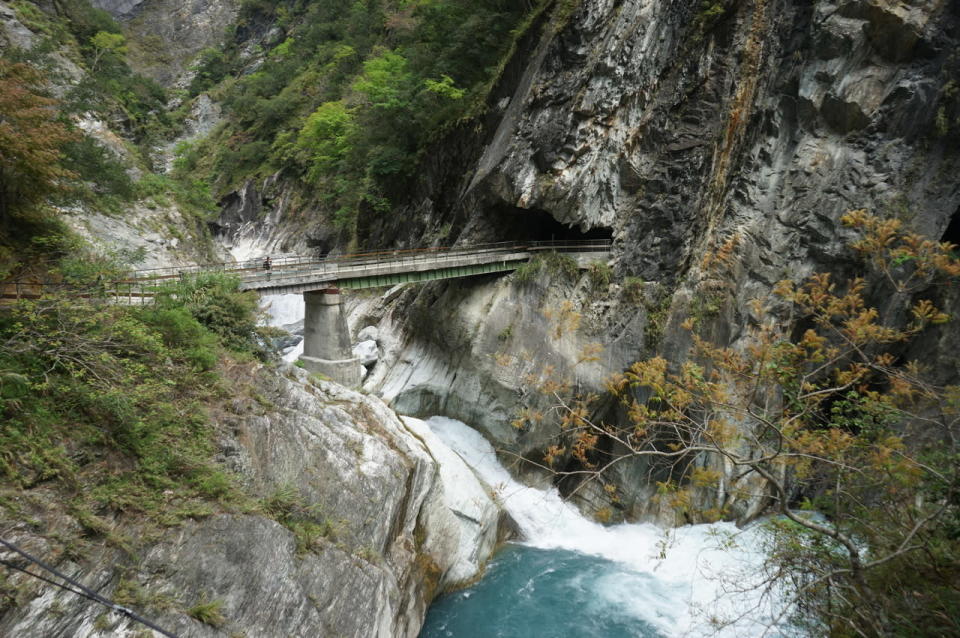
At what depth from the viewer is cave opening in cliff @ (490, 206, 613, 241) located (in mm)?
22469

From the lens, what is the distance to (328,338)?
720 inches

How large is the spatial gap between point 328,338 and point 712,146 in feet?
52.8

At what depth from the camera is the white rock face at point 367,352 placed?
22984 mm

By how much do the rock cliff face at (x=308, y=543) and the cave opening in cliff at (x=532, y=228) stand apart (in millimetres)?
11913

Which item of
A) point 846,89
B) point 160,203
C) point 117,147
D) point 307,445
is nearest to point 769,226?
point 846,89

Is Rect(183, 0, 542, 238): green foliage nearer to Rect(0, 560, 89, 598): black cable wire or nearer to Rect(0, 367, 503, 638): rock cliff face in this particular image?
Rect(0, 367, 503, 638): rock cliff face

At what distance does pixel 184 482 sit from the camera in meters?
7.49

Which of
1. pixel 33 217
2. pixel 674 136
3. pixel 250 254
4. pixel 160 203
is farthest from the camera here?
pixel 250 254

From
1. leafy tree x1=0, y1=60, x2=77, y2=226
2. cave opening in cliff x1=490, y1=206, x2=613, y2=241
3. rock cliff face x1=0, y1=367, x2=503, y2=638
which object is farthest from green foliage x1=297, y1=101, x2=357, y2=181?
rock cliff face x1=0, y1=367, x2=503, y2=638

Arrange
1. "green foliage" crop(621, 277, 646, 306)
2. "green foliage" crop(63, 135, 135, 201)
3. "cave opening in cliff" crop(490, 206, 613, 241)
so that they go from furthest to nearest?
"cave opening in cliff" crop(490, 206, 613, 241), "green foliage" crop(63, 135, 135, 201), "green foliage" crop(621, 277, 646, 306)

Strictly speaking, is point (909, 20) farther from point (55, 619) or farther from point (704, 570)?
point (55, 619)

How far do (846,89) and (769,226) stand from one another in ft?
15.6

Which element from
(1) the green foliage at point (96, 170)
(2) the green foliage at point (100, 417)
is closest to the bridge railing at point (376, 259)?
(1) the green foliage at point (96, 170)

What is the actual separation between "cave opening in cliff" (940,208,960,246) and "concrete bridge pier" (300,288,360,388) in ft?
67.7
